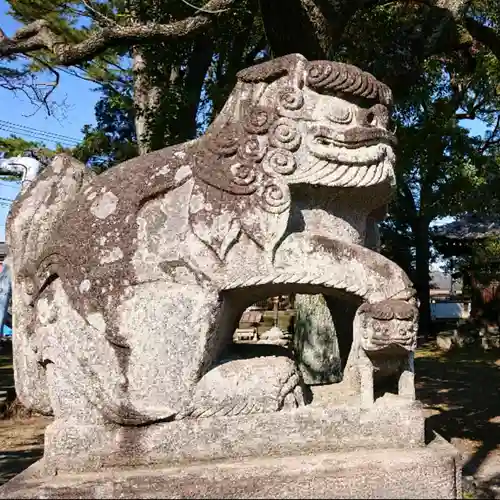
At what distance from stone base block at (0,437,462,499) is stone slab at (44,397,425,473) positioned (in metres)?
0.04

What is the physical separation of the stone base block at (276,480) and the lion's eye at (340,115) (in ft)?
4.19

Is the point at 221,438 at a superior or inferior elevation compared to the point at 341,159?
inferior

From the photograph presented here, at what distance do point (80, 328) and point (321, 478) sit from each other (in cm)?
103

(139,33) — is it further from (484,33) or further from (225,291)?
(484,33)

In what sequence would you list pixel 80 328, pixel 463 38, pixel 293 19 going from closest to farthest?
pixel 80 328, pixel 293 19, pixel 463 38

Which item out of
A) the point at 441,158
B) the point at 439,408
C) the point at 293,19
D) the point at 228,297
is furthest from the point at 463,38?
the point at 228,297

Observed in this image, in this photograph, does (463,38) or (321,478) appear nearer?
(321,478)

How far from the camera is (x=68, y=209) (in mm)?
2473

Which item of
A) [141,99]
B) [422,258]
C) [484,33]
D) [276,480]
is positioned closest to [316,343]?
[276,480]

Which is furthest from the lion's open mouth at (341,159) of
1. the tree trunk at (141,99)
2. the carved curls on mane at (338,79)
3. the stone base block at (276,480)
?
the tree trunk at (141,99)

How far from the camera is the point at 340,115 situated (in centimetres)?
240

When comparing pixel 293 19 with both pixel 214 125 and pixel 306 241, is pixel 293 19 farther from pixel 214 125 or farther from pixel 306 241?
Answer: pixel 306 241

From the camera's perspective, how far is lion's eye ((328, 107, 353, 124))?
7.83 feet

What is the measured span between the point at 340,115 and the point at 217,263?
2.53 feet
